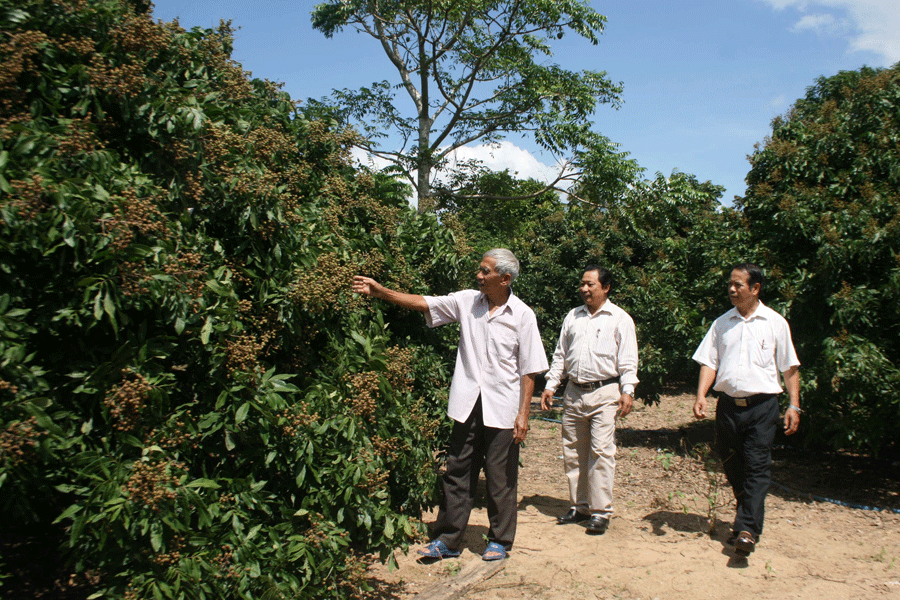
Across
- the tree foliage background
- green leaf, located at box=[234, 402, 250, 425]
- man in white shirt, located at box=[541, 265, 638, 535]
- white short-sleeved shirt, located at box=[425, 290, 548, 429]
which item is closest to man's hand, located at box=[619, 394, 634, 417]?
man in white shirt, located at box=[541, 265, 638, 535]

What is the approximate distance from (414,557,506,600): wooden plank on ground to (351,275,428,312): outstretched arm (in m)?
1.58

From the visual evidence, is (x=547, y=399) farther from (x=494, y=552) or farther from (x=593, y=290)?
(x=494, y=552)

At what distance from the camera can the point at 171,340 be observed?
2834mm

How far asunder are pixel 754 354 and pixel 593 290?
1197 mm

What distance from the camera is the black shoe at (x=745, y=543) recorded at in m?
4.36

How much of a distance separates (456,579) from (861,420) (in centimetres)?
379

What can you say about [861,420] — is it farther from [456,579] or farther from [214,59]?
[214,59]

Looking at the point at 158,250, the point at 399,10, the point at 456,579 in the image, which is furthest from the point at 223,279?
the point at 399,10

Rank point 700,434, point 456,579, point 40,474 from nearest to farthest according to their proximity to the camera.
Answer: point 40,474
point 456,579
point 700,434

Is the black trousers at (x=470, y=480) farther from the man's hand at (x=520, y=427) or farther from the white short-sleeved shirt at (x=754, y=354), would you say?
the white short-sleeved shirt at (x=754, y=354)

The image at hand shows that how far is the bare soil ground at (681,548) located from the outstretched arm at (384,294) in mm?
1557

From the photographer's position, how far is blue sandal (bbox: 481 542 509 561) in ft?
13.8

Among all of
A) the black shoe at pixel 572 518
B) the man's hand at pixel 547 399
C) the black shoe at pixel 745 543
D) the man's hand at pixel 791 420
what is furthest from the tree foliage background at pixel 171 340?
the man's hand at pixel 791 420

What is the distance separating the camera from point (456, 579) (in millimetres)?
3895
